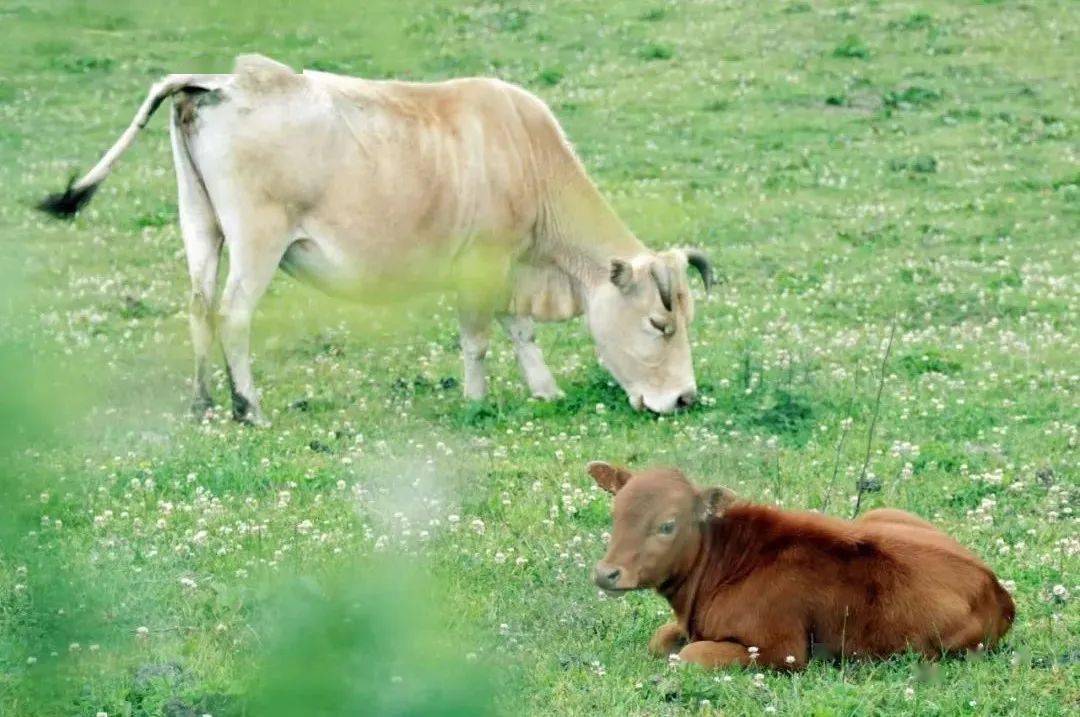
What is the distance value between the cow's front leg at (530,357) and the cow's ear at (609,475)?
5333 mm

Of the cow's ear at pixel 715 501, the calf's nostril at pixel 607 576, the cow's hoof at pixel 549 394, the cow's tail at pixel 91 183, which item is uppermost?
the cow's tail at pixel 91 183

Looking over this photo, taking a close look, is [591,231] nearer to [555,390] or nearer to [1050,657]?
[555,390]

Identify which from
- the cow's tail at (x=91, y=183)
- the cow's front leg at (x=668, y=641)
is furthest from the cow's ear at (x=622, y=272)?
the cow's front leg at (x=668, y=641)

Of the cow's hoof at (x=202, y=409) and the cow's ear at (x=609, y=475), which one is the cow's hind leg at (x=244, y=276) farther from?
the cow's ear at (x=609, y=475)

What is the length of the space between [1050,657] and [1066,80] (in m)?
19.3

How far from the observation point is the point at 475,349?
12742 millimetres

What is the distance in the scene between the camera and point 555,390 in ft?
42.1

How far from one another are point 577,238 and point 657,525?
6496mm

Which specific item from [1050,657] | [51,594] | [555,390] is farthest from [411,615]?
[555,390]

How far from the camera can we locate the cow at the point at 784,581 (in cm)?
685

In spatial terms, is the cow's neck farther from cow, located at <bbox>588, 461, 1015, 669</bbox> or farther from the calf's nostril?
the calf's nostril

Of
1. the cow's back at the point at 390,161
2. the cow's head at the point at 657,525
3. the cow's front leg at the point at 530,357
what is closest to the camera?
the cow's head at the point at 657,525

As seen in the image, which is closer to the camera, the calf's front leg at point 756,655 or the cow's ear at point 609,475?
the calf's front leg at point 756,655

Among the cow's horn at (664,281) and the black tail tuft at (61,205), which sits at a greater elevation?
the black tail tuft at (61,205)
